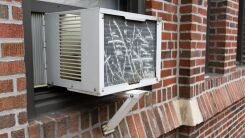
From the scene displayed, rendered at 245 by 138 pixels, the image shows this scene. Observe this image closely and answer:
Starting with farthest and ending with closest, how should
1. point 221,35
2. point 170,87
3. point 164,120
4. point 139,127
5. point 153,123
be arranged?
point 221,35 < point 170,87 < point 164,120 < point 153,123 < point 139,127

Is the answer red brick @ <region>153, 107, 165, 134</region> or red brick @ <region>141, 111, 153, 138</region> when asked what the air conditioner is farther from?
red brick @ <region>153, 107, 165, 134</region>

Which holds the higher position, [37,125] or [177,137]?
[37,125]

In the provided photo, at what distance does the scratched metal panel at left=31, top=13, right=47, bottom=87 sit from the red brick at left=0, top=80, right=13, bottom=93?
343 mm

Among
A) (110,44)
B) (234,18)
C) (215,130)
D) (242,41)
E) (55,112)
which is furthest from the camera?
(242,41)

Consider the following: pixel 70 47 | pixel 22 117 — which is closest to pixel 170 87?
pixel 70 47

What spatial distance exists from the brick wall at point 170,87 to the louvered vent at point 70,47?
233mm

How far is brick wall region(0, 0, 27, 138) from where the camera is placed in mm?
1278

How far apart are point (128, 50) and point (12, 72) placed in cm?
63

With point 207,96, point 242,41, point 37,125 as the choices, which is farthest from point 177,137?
point 242,41

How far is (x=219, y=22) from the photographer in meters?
3.47

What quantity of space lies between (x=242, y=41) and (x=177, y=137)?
250 cm

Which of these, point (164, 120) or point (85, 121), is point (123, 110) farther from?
point (164, 120)

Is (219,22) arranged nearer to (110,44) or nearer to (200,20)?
(200,20)

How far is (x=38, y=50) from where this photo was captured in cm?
168
